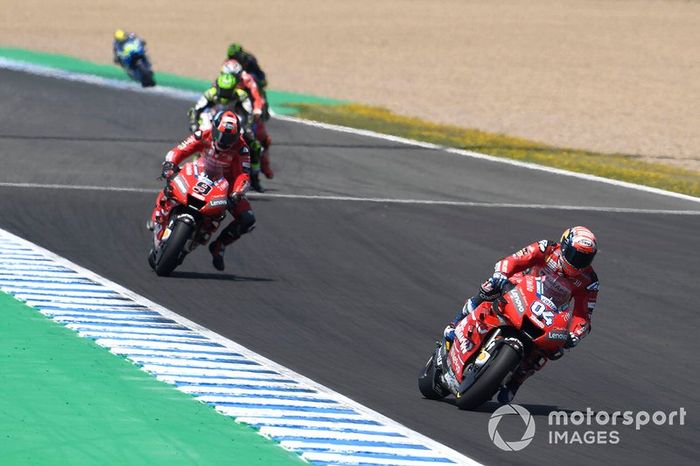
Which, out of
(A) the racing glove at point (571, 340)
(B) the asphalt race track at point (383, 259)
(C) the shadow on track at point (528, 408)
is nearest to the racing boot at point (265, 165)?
(B) the asphalt race track at point (383, 259)

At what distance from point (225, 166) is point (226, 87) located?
432 centimetres

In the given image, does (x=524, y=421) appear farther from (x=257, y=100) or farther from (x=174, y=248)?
(x=257, y=100)

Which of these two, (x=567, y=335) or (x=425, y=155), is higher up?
(x=567, y=335)

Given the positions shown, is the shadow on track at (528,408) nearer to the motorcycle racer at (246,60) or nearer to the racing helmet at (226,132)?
the racing helmet at (226,132)

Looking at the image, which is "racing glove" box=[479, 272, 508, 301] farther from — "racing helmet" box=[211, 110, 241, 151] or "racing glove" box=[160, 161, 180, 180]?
"racing glove" box=[160, 161, 180, 180]

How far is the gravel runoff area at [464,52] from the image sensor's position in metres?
35.6

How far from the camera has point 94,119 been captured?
2919 centimetres

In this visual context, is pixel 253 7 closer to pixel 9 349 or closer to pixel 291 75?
pixel 291 75

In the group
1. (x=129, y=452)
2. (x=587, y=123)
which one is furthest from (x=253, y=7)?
(x=129, y=452)

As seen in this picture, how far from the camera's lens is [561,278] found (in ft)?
36.5

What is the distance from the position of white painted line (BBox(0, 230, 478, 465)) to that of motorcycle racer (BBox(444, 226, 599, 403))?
1.33 meters

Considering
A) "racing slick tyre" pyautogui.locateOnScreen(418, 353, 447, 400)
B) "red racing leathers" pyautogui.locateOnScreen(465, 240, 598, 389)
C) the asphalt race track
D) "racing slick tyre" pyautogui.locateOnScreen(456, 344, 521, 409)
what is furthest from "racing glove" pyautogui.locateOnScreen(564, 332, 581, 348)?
"racing slick tyre" pyautogui.locateOnScreen(418, 353, 447, 400)

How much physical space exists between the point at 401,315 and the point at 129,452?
6.40 metres

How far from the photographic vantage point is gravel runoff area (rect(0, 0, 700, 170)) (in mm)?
35588
